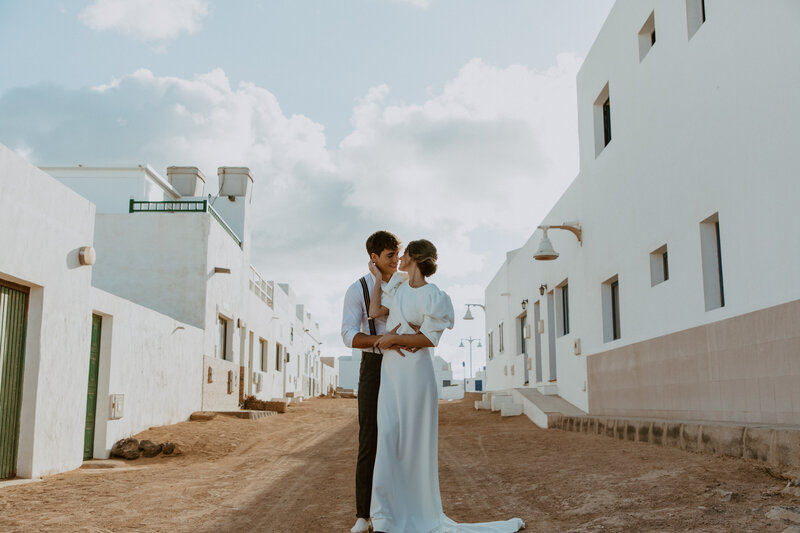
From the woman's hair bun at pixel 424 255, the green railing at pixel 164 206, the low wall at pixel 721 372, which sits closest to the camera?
the woman's hair bun at pixel 424 255

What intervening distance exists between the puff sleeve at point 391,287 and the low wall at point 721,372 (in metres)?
3.81

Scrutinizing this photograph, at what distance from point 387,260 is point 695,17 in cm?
639

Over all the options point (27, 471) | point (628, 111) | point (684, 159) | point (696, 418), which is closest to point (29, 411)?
point (27, 471)

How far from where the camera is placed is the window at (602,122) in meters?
13.6

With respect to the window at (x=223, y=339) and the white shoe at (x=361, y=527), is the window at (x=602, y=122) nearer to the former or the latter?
the white shoe at (x=361, y=527)

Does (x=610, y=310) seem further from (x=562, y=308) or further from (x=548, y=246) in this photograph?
(x=562, y=308)

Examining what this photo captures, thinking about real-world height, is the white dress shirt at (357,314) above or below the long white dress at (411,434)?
above

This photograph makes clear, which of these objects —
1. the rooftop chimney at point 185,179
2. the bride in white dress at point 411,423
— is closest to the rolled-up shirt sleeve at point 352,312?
the bride in white dress at point 411,423

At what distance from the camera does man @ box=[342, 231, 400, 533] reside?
4656mm

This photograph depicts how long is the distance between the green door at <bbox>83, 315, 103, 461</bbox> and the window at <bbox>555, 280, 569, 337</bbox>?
32.0 ft

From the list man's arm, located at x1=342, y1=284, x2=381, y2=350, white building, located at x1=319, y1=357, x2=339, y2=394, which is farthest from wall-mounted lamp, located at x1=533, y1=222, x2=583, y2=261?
white building, located at x1=319, y1=357, x2=339, y2=394

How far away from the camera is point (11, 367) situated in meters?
7.87

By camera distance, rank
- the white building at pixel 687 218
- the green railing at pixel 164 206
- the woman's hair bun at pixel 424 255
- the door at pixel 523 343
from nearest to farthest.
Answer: the woman's hair bun at pixel 424 255 < the white building at pixel 687 218 < the green railing at pixel 164 206 < the door at pixel 523 343

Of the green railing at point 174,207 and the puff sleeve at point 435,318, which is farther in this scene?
the green railing at point 174,207
